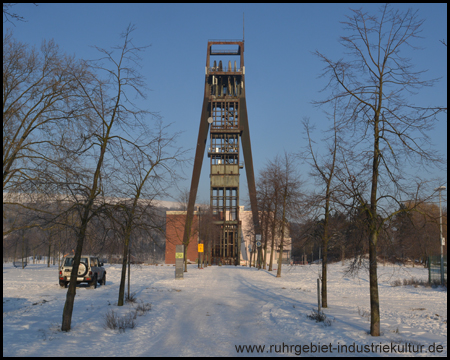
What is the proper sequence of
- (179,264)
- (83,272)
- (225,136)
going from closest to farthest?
1. (83,272)
2. (179,264)
3. (225,136)

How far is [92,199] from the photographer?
936cm

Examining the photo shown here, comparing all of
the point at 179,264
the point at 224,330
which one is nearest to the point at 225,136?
the point at 179,264

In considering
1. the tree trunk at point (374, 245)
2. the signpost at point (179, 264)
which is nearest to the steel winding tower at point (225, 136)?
the signpost at point (179, 264)

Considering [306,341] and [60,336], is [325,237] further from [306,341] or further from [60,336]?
[60,336]

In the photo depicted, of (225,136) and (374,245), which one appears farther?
(225,136)

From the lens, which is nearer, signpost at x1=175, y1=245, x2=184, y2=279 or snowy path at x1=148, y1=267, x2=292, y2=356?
snowy path at x1=148, y1=267, x2=292, y2=356

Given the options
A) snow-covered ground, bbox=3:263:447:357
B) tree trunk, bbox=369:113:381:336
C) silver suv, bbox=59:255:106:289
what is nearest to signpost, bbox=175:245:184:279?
silver suv, bbox=59:255:106:289

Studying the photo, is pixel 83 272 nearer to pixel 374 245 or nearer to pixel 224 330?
pixel 224 330

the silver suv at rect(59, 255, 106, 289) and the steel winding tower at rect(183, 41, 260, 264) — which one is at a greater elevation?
the steel winding tower at rect(183, 41, 260, 264)

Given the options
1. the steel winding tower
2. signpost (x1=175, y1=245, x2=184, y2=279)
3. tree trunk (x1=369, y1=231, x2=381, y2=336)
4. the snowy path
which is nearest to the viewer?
the snowy path

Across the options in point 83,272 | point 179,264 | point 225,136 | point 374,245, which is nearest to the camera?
point 374,245

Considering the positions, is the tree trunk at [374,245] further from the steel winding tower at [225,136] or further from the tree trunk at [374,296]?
the steel winding tower at [225,136]

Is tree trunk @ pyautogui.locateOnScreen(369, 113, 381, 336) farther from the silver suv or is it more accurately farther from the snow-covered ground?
the silver suv

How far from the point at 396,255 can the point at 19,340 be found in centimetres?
947
